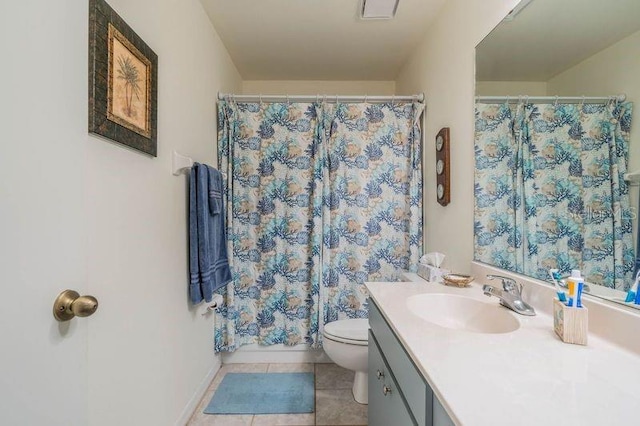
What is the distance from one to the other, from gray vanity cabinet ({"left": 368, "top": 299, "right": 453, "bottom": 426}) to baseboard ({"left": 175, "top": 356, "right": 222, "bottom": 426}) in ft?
3.32

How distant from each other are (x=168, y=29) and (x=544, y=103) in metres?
1.67

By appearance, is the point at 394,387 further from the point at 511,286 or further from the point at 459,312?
the point at 511,286

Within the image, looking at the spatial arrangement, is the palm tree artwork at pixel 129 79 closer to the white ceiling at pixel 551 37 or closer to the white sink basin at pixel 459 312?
the white sink basin at pixel 459 312

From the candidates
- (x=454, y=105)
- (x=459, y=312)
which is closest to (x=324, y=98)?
(x=454, y=105)

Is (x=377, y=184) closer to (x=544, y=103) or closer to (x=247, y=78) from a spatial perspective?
(x=544, y=103)

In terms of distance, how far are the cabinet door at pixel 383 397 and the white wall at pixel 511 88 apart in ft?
3.83

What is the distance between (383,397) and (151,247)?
1113 mm

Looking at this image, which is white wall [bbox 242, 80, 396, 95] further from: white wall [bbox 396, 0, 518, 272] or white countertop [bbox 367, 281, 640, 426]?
white countertop [bbox 367, 281, 640, 426]

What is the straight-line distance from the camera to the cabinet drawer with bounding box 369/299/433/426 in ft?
2.19

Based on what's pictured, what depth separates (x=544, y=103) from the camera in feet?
3.52

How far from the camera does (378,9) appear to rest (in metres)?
1.80

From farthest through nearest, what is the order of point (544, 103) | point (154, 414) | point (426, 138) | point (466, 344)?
point (426, 138) < point (154, 414) < point (544, 103) < point (466, 344)

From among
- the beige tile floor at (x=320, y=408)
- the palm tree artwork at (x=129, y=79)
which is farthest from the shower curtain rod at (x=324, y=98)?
the beige tile floor at (x=320, y=408)

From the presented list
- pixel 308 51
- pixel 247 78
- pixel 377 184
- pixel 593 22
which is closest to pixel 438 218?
pixel 377 184
